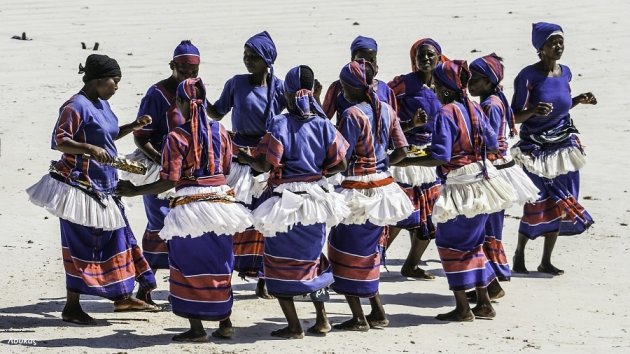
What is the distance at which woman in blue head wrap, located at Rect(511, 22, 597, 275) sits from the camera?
10594 millimetres

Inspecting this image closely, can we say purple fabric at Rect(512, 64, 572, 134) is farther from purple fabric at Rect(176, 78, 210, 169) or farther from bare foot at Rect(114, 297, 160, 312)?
bare foot at Rect(114, 297, 160, 312)

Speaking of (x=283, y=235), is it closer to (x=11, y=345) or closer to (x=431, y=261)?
(x=11, y=345)

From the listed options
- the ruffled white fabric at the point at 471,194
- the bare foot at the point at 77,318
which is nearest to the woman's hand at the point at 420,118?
the ruffled white fabric at the point at 471,194

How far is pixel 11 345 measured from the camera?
8.20m

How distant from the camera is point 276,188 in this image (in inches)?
331

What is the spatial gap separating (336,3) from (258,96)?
41.9ft

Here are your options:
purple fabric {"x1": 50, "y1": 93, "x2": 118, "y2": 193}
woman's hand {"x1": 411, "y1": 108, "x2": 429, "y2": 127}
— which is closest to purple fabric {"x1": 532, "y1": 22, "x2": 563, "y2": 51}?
woman's hand {"x1": 411, "y1": 108, "x2": 429, "y2": 127}

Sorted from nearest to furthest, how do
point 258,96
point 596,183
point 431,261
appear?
1. point 258,96
2. point 431,261
3. point 596,183

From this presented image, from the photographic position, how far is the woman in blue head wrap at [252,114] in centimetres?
957

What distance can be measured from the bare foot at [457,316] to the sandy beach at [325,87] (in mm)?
86

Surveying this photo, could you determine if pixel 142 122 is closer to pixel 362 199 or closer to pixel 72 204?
pixel 72 204

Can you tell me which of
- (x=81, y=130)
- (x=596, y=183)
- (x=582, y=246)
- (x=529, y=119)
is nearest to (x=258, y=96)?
(x=81, y=130)

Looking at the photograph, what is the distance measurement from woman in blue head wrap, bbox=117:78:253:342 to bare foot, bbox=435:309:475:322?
170 centimetres

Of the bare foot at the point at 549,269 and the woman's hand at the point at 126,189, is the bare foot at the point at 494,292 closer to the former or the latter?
the bare foot at the point at 549,269
